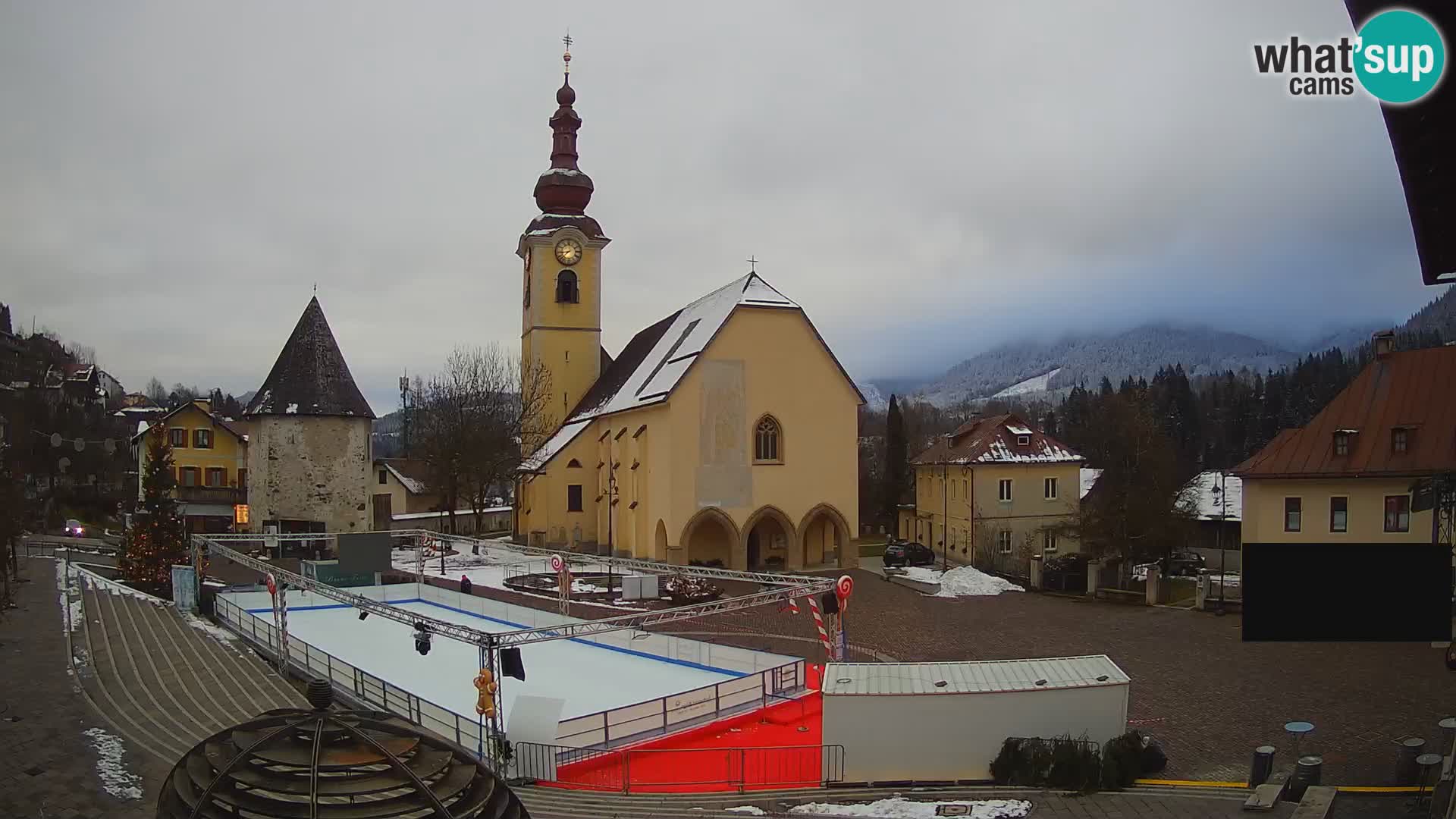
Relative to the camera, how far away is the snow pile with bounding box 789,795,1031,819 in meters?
10.7

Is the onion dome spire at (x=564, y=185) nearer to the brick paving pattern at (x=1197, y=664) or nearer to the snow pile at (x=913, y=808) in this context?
the brick paving pattern at (x=1197, y=664)

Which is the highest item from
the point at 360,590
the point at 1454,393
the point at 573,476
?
the point at 1454,393

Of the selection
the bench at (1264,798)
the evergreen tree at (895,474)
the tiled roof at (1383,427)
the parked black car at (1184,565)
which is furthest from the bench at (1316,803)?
the evergreen tree at (895,474)

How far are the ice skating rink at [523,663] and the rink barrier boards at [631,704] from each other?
0.88 ft

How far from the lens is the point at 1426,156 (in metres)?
5.41

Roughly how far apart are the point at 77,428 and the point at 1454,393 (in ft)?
170

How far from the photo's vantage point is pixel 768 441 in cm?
3538

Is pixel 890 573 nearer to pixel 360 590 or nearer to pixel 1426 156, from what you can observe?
pixel 360 590

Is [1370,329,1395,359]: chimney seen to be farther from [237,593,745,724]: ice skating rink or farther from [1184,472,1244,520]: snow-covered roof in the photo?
[237,593,745,724]: ice skating rink

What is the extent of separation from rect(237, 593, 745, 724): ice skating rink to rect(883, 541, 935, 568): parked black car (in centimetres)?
1685

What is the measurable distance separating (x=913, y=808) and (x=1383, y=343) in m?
26.0

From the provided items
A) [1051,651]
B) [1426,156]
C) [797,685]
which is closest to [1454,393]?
[1051,651]

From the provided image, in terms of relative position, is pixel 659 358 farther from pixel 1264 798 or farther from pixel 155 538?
pixel 1264 798

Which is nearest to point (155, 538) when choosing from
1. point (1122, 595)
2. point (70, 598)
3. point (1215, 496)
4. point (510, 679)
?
point (70, 598)
